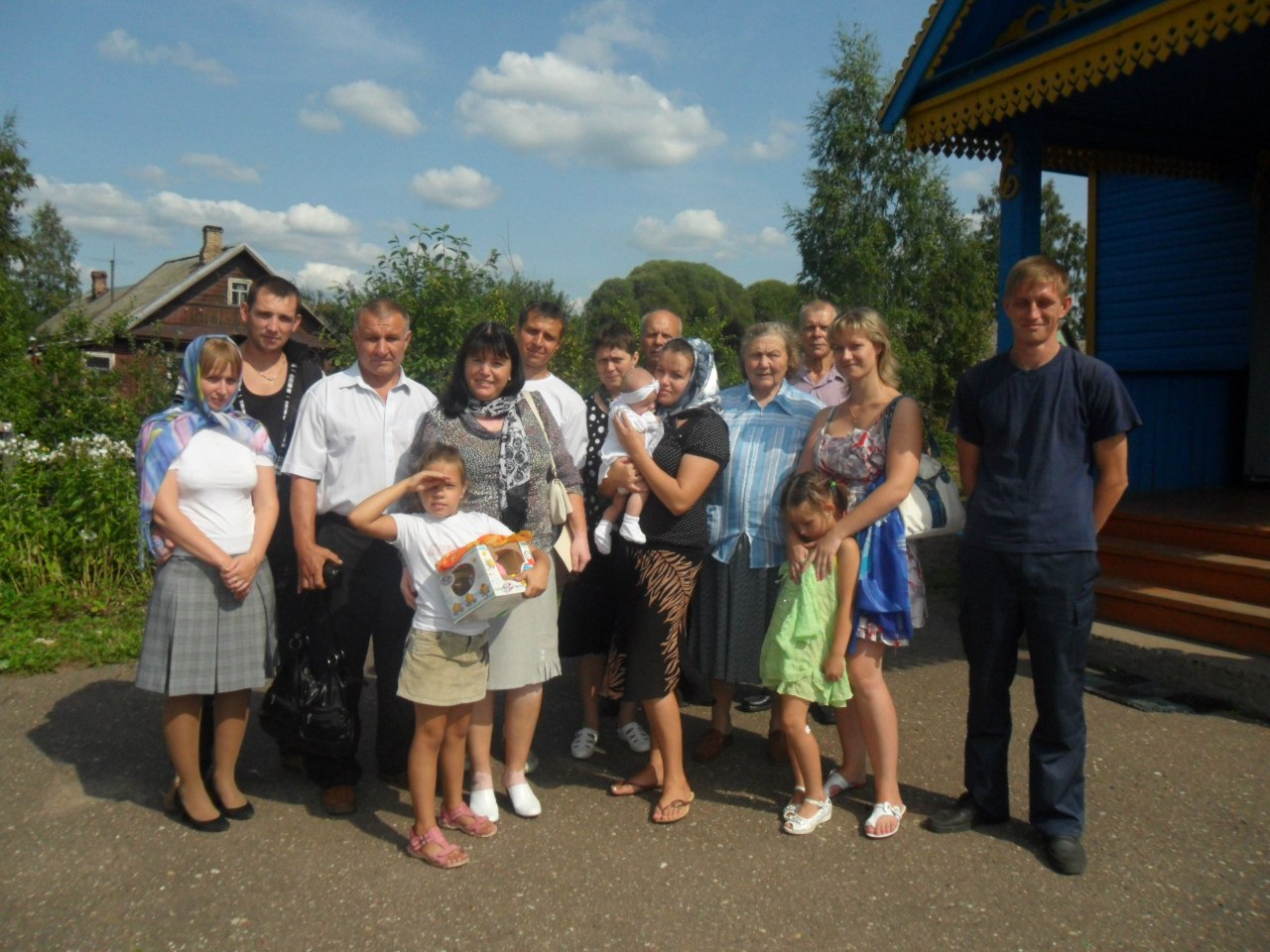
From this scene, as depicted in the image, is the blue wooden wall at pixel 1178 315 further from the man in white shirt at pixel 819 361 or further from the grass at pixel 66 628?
the grass at pixel 66 628

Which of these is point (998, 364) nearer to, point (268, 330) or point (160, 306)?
point (268, 330)

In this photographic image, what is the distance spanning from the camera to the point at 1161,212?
27.5 feet

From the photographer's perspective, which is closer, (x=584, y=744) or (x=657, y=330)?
(x=584, y=744)

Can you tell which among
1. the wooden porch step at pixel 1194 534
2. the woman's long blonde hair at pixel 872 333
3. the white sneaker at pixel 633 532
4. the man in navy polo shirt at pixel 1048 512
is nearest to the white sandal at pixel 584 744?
the white sneaker at pixel 633 532

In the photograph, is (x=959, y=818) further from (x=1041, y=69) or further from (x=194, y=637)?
(x=1041, y=69)

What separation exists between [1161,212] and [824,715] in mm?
6306

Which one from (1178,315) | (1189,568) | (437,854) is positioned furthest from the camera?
(1178,315)

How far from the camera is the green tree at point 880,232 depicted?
17.1m

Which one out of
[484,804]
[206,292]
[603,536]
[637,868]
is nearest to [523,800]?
[484,804]

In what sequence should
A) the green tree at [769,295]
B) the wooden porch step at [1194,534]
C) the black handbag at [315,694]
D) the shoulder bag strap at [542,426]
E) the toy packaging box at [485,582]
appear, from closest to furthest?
the toy packaging box at [485,582], the black handbag at [315,694], the shoulder bag strap at [542,426], the wooden porch step at [1194,534], the green tree at [769,295]

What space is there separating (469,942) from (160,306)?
37.4 meters

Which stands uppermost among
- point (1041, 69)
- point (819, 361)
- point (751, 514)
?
point (1041, 69)

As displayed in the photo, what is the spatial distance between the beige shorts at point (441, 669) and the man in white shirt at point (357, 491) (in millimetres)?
480

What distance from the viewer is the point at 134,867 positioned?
10.4 ft
